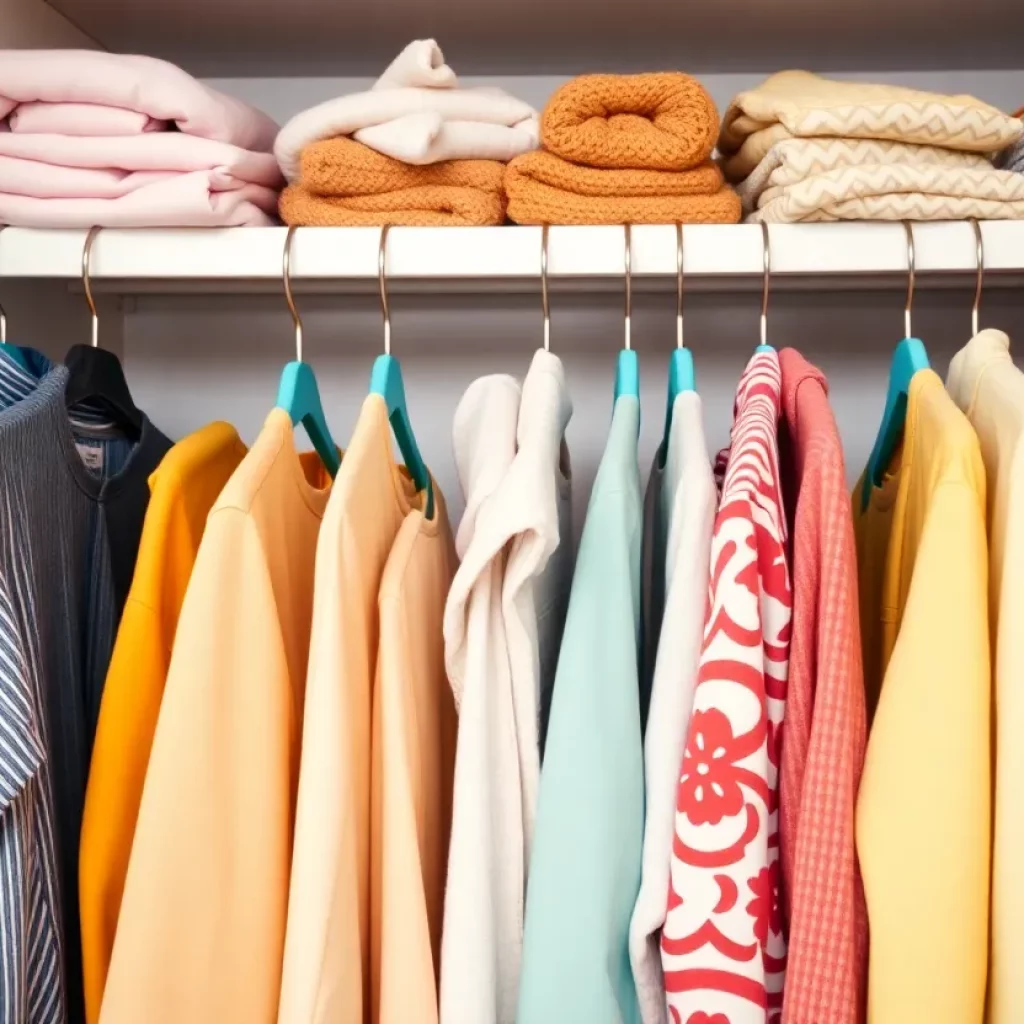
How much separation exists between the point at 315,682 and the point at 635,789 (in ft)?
0.65

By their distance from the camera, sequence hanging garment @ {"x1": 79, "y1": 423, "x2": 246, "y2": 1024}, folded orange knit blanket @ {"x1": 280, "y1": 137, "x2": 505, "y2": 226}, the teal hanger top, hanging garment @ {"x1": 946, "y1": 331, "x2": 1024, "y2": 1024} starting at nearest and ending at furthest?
1. hanging garment @ {"x1": 946, "y1": 331, "x2": 1024, "y2": 1024}
2. hanging garment @ {"x1": 79, "y1": 423, "x2": 246, "y2": 1024}
3. the teal hanger top
4. folded orange knit blanket @ {"x1": 280, "y1": 137, "x2": 505, "y2": 226}

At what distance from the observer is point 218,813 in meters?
0.57

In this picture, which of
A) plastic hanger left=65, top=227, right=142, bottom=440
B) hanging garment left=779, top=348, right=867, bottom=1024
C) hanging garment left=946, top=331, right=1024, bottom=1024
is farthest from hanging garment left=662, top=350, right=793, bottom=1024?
plastic hanger left=65, top=227, right=142, bottom=440

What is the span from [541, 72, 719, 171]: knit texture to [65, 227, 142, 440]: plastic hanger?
0.38 meters

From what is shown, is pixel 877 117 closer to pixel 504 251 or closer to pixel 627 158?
pixel 627 158

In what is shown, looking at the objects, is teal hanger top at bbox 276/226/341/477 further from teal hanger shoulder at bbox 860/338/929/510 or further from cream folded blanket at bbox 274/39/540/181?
teal hanger shoulder at bbox 860/338/929/510

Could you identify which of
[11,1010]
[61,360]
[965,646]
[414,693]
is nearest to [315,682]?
[414,693]

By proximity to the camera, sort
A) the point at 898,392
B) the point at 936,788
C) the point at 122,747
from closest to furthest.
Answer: the point at 936,788 → the point at 122,747 → the point at 898,392

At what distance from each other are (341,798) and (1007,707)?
1.21ft

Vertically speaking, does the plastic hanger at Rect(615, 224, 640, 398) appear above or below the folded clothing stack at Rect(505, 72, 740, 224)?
below

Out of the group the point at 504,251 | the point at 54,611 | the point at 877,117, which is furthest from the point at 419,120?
the point at 54,611

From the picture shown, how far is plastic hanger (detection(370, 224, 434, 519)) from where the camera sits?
2.50 ft

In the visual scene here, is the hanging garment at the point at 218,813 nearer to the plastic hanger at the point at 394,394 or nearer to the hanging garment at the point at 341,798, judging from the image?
the hanging garment at the point at 341,798

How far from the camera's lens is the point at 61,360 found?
1001 mm
